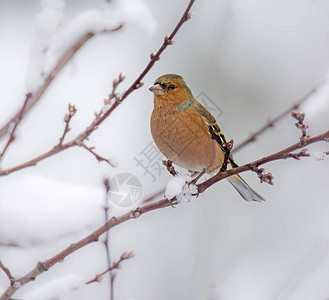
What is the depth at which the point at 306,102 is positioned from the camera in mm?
1746

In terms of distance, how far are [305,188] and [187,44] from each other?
1.27m

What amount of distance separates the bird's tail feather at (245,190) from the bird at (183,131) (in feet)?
0.64

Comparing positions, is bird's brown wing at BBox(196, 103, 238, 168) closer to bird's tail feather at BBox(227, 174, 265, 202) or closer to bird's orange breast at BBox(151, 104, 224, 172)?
bird's orange breast at BBox(151, 104, 224, 172)

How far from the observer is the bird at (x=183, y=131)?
2.10 meters

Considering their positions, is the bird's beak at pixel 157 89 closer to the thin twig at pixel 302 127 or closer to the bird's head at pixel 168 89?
the bird's head at pixel 168 89

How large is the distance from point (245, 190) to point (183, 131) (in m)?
0.52

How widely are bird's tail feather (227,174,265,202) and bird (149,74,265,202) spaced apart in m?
0.20

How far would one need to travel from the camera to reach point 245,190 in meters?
2.34

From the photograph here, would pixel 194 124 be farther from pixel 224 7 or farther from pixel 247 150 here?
Answer: pixel 224 7

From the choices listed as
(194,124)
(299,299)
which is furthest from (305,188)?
→ (299,299)

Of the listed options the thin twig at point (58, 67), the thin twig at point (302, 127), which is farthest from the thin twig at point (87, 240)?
the thin twig at point (58, 67)

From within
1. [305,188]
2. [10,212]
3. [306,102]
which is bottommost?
[305,188]

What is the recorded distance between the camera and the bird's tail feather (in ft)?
7.57

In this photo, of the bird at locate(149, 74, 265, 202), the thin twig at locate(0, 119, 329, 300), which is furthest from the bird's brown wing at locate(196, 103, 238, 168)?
the thin twig at locate(0, 119, 329, 300)
